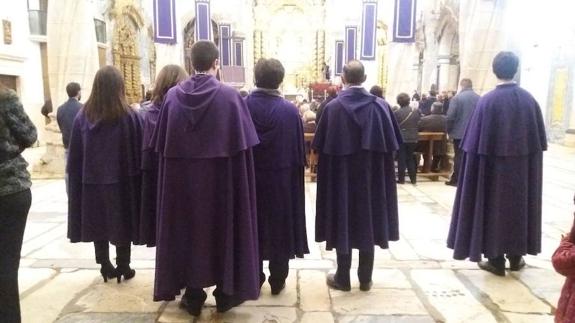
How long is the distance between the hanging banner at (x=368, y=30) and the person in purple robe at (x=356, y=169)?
844 cm

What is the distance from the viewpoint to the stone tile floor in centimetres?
296

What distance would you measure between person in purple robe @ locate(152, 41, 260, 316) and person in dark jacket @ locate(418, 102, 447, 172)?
18.8ft

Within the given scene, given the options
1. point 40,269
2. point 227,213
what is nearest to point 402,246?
point 227,213

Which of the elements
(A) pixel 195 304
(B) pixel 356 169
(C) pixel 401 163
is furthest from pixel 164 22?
(A) pixel 195 304

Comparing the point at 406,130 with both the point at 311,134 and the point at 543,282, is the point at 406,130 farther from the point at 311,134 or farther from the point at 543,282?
the point at 543,282

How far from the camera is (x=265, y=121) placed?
302 cm

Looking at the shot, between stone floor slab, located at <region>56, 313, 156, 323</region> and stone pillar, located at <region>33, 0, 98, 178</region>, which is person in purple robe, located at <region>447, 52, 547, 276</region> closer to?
stone floor slab, located at <region>56, 313, 156, 323</region>

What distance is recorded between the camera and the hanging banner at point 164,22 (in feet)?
34.3

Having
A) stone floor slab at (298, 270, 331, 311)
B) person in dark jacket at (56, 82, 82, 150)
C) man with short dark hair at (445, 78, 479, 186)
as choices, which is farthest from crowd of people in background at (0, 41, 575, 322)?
man with short dark hair at (445, 78, 479, 186)

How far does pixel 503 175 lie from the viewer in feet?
11.1

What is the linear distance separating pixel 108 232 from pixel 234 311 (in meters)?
1.07

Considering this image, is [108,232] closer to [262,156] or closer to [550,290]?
[262,156]

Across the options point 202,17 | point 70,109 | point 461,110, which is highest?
point 202,17

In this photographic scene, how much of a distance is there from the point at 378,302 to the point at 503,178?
1318 mm
